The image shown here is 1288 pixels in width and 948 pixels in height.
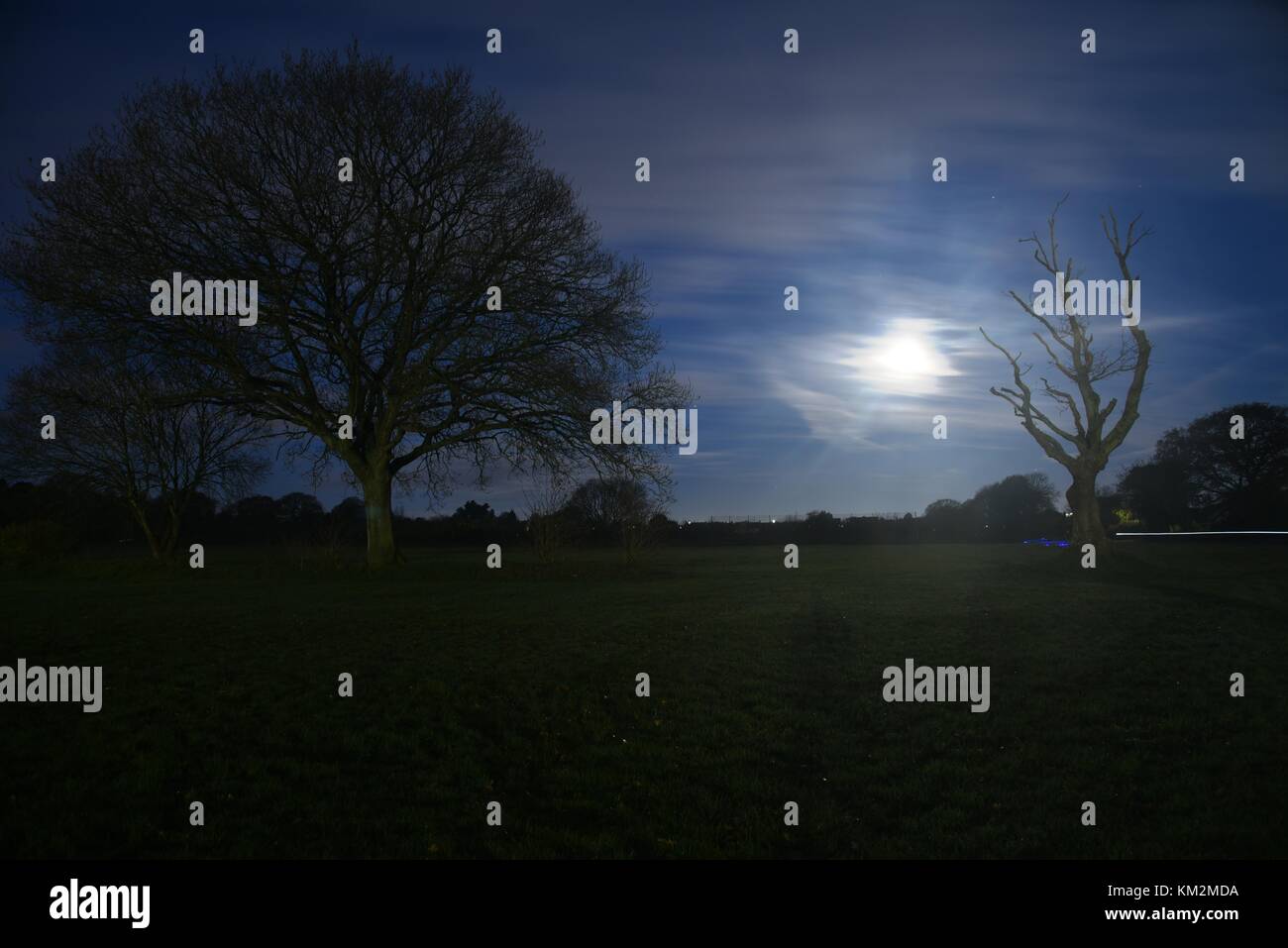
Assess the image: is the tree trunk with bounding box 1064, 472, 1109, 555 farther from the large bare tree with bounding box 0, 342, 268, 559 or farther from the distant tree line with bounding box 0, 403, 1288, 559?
the large bare tree with bounding box 0, 342, 268, 559

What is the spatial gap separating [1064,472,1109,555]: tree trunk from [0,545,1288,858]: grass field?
12078 mm

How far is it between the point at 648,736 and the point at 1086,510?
27616 mm

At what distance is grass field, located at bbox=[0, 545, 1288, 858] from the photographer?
6156 millimetres

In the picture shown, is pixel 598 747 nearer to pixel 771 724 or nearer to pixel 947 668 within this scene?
pixel 771 724

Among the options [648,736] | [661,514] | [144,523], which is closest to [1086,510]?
[661,514]

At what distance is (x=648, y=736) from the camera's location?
859 cm

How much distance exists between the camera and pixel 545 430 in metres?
26.9

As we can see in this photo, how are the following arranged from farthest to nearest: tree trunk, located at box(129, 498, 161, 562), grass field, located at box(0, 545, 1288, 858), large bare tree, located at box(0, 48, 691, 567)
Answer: tree trunk, located at box(129, 498, 161, 562)
large bare tree, located at box(0, 48, 691, 567)
grass field, located at box(0, 545, 1288, 858)

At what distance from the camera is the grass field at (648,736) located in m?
6.16

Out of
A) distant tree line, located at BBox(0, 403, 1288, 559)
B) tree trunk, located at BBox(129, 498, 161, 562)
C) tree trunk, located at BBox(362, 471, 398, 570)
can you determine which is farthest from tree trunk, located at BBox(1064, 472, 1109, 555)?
tree trunk, located at BBox(129, 498, 161, 562)

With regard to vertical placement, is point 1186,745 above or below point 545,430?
below
